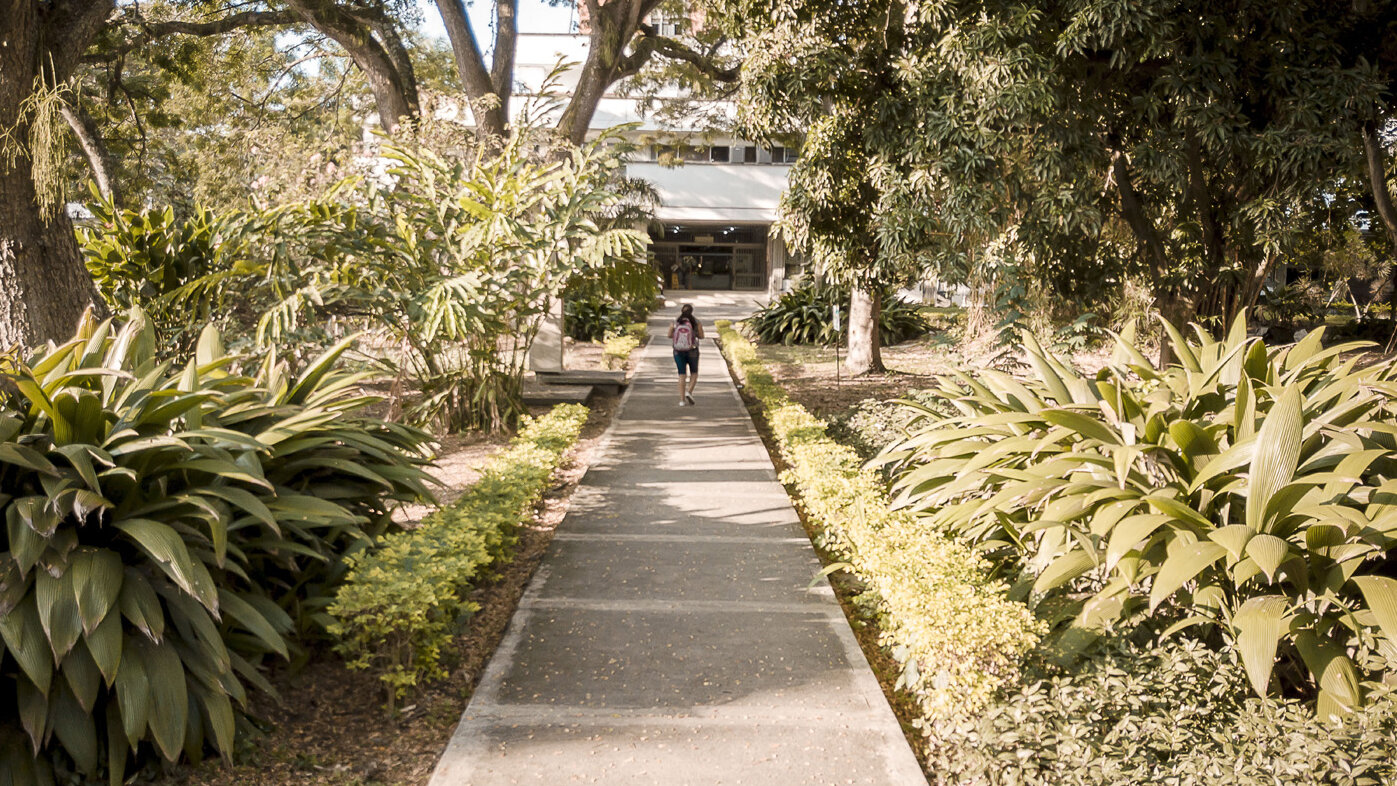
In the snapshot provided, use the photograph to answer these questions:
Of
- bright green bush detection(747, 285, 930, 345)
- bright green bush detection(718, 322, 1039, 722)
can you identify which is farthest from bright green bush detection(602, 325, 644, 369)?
bright green bush detection(718, 322, 1039, 722)

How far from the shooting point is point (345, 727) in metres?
4.18

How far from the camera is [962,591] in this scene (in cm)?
430

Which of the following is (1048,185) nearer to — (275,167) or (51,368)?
(51,368)

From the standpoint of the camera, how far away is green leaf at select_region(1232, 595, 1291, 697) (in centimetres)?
341

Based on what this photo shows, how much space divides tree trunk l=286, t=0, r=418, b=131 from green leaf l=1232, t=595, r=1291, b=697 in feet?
43.5

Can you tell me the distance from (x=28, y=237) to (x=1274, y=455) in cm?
869

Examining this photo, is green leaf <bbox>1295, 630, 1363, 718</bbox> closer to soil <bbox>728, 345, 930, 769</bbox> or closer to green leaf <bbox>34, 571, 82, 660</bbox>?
soil <bbox>728, 345, 930, 769</bbox>

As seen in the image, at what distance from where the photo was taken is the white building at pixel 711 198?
3944 cm

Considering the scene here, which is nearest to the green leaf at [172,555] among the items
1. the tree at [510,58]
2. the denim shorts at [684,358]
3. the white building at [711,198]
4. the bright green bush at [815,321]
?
the denim shorts at [684,358]

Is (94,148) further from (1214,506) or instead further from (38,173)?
(1214,506)

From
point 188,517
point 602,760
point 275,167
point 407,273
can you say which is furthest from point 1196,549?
point 275,167

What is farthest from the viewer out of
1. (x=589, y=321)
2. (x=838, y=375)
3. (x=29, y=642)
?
(x=589, y=321)

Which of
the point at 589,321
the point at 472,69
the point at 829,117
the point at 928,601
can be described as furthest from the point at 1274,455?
the point at 589,321

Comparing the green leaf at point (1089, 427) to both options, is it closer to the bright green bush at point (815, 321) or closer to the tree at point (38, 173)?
the tree at point (38, 173)
